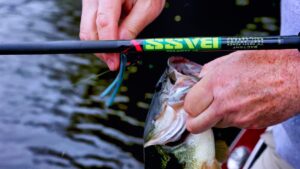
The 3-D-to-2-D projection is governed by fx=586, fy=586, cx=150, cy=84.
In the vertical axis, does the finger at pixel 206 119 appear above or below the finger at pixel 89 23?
below

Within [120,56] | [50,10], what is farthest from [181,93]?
[50,10]

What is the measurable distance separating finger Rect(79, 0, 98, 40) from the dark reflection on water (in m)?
3.28

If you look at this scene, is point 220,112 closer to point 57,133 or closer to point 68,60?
point 57,133

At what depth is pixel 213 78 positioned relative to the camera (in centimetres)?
210

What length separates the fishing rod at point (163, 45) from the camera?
73.9 inches

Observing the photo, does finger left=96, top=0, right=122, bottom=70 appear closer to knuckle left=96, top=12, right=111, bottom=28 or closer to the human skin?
knuckle left=96, top=12, right=111, bottom=28

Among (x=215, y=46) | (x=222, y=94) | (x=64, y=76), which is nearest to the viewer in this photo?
(x=215, y=46)

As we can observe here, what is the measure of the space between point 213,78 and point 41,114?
4.31m

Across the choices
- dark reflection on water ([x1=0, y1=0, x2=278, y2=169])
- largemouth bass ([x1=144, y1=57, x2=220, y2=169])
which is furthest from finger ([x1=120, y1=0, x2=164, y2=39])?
dark reflection on water ([x1=0, y1=0, x2=278, y2=169])

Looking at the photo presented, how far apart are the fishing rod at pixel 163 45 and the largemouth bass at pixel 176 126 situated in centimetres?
29

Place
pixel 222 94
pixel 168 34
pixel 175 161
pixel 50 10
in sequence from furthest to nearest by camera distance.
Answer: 1. pixel 50 10
2. pixel 168 34
3. pixel 175 161
4. pixel 222 94

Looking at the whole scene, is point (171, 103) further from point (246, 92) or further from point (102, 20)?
point (102, 20)

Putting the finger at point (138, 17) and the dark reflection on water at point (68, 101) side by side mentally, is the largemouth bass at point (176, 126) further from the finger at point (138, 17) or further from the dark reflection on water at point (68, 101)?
the dark reflection on water at point (68, 101)

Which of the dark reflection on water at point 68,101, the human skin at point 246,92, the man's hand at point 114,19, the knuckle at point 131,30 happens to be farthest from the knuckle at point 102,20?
the dark reflection on water at point 68,101
